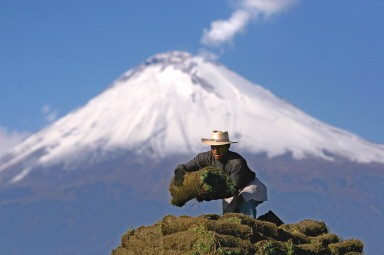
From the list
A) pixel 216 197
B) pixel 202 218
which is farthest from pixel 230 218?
pixel 216 197

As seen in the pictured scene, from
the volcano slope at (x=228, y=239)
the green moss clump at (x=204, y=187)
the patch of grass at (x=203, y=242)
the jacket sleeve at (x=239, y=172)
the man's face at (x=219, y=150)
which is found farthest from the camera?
the man's face at (x=219, y=150)

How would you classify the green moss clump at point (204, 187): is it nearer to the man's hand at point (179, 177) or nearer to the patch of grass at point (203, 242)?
the man's hand at point (179, 177)

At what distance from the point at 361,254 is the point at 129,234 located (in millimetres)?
2746

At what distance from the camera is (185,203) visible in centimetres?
1352

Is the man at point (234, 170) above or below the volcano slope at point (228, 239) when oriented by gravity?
above

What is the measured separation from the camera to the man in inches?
547

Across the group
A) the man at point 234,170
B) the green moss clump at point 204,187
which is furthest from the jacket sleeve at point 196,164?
the green moss clump at point 204,187

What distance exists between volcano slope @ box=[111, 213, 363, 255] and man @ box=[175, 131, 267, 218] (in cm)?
58

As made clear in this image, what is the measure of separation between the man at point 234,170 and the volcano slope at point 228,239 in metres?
0.58

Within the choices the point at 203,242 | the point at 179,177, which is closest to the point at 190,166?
the point at 179,177

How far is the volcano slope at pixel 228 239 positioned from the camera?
11336 millimetres

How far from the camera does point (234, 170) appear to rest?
13.9m

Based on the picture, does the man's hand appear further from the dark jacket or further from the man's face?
the man's face

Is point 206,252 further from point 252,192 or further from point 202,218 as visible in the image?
point 252,192
